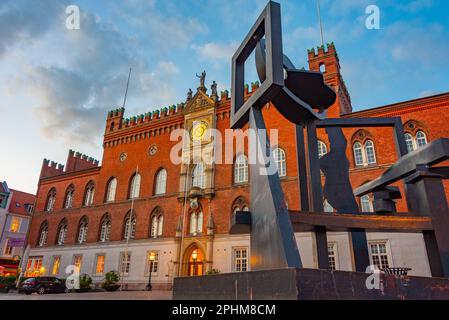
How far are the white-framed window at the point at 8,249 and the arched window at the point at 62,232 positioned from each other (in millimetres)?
18793

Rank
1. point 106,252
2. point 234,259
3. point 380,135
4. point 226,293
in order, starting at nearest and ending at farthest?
point 226,293 < point 380,135 < point 234,259 < point 106,252

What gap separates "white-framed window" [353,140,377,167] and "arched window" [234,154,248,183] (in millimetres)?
8509

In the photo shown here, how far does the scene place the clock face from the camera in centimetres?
2912

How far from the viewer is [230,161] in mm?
26938

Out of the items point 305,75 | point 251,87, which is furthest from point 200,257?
point 305,75

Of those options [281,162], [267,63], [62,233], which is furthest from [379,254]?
[62,233]

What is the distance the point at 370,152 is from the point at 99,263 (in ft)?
85.6

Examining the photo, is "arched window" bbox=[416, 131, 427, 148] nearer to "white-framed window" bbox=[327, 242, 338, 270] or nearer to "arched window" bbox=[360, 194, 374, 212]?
"arched window" bbox=[360, 194, 374, 212]

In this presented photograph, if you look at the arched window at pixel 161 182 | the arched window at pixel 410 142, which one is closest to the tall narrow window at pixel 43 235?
the arched window at pixel 161 182

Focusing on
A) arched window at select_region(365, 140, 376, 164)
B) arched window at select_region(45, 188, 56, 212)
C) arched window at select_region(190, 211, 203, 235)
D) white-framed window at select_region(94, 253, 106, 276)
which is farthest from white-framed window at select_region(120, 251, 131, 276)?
arched window at select_region(365, 140, 376, 164)

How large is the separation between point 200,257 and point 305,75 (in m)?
21.9

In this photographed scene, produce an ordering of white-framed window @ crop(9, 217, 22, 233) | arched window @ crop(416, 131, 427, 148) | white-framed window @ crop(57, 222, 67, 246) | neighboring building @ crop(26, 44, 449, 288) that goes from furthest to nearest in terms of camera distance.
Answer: white-framed window @ crop(9, 217, 22, 233)
white-framed window @ crop(57, 222, 67, 246)
neighboring building @ crop(26, 44, 449, 288)
arched window @ crop(416, 131, 427, 148)

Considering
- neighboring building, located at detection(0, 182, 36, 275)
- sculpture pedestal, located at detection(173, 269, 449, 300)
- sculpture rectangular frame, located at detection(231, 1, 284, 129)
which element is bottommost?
sculpture pedestal, located at detection(173, 269, 449, 300)

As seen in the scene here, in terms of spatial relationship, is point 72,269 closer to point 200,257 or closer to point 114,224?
point 114,224
